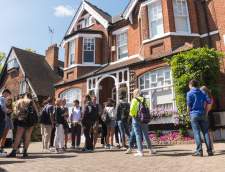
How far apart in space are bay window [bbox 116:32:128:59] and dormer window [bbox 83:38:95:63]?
7.11 feet

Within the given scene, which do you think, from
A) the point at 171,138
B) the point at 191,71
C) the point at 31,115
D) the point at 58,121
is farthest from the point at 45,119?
the point at 191,71

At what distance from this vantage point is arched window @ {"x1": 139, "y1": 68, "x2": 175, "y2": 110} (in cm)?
1423

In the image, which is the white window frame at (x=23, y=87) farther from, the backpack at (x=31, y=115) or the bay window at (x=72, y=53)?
the backpack at (x=31, y=115)

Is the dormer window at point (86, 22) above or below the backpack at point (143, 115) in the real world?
above

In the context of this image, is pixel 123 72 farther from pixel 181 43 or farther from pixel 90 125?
pixel 90 125

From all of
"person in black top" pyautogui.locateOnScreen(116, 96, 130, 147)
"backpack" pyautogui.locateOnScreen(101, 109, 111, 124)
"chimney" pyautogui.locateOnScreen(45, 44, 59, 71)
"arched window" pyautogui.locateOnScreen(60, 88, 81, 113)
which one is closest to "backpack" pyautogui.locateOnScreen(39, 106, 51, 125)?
"backpack" pyautogui.locateOnScreen(101, 109, 111, 124)

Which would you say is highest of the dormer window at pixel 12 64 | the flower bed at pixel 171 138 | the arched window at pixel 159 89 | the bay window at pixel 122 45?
the dormer window at pixel 12 64

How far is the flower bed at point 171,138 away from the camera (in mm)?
11852

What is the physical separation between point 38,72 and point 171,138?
63.7 feet

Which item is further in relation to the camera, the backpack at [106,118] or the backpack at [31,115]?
the backpack at [106,118]

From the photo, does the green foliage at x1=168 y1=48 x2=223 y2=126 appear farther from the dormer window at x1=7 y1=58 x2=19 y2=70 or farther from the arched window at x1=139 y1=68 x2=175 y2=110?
the dormer window at x1=7 y1=58 x2=19 y2=70

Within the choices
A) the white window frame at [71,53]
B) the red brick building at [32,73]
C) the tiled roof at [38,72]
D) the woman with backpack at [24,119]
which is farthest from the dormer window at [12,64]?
the woman with backpack at [24,119]

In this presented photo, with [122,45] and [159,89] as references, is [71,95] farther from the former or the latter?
[159,89]

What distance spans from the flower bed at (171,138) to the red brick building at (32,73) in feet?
50.4
